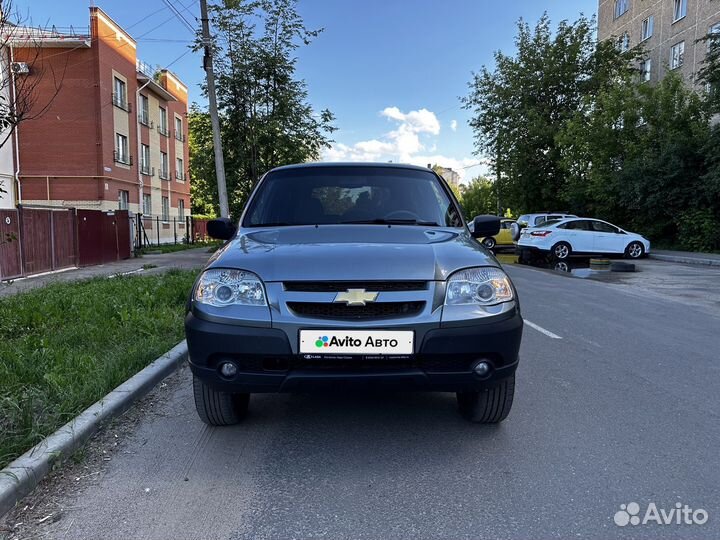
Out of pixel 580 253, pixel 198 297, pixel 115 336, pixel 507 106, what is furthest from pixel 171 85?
pixel 198 297

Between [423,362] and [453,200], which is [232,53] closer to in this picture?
[453,200]

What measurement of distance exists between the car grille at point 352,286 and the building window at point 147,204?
1147 inches

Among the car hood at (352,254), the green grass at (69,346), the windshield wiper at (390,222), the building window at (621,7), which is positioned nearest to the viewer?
the car hood at (352,254)

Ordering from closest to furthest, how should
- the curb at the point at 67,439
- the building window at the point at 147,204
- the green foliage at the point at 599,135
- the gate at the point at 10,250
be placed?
the curb at the point at 67,439 < the gate at the point at 10,250 < the green foliage at the point at 599,135 < the building window at the point at 147,204

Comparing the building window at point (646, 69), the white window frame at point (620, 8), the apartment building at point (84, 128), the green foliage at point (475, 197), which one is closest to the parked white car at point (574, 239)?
the apartment building at point (84, 128)

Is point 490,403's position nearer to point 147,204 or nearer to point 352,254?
point 352,254

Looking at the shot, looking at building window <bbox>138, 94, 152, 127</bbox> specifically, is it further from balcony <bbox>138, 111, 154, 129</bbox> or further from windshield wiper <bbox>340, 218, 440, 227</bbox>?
windshield wiper <bbox>340, 218, 440, 227</bbox>

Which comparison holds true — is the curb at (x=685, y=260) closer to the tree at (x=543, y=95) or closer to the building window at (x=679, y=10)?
the tree at (x=543, y=95)

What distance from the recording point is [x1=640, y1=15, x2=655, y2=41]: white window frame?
33.0m

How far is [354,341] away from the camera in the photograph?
2807mm

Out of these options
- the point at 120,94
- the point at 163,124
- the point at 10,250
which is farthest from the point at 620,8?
the point at 10,250

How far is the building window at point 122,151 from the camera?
83.7 ft

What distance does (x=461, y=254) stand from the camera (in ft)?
10.5

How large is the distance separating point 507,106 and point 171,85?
20.8 metres
